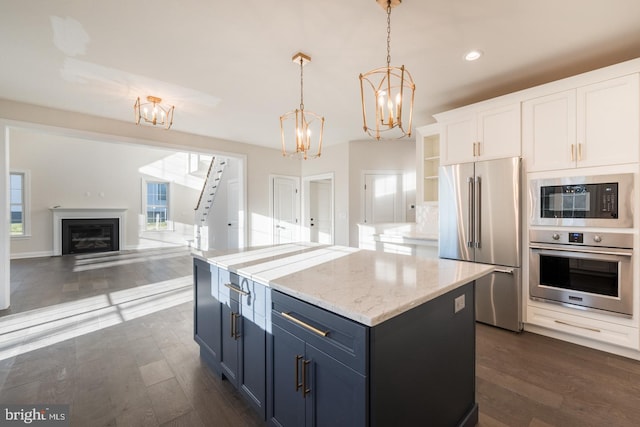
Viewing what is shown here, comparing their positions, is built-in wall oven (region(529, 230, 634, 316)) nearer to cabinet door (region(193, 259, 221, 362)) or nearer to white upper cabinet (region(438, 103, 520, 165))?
white upper cabinet (region(438, 103, 520, 165))

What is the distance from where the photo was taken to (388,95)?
168 centimetres

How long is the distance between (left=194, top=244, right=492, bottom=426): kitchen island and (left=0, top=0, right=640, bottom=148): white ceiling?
1.72 meters

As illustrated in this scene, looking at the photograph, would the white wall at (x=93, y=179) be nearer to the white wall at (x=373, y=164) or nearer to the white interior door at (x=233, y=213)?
the white interior door at (x=233, y=213)

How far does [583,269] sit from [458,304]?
1.85m

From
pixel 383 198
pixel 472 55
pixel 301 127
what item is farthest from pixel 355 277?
pixel 383 198

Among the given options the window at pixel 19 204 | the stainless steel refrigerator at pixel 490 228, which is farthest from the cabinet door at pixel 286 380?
the window at pixel 19 204

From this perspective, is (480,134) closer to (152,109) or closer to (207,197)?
(152,109)

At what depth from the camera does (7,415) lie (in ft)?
5.56

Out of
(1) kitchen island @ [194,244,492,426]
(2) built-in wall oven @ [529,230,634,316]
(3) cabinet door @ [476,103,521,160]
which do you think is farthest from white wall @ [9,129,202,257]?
(2) built-in wall oven @ [529,230,634,316]

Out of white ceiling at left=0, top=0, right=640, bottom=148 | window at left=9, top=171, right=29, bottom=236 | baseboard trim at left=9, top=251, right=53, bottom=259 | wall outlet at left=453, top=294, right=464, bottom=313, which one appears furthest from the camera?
window at left=9, top=171, right=29, bottom=236

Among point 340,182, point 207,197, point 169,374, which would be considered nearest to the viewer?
point 169,374

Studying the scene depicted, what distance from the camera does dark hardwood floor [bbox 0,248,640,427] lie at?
1708mm

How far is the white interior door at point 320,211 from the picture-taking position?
270 inches

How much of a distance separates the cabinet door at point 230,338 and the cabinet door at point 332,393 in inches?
27.0
